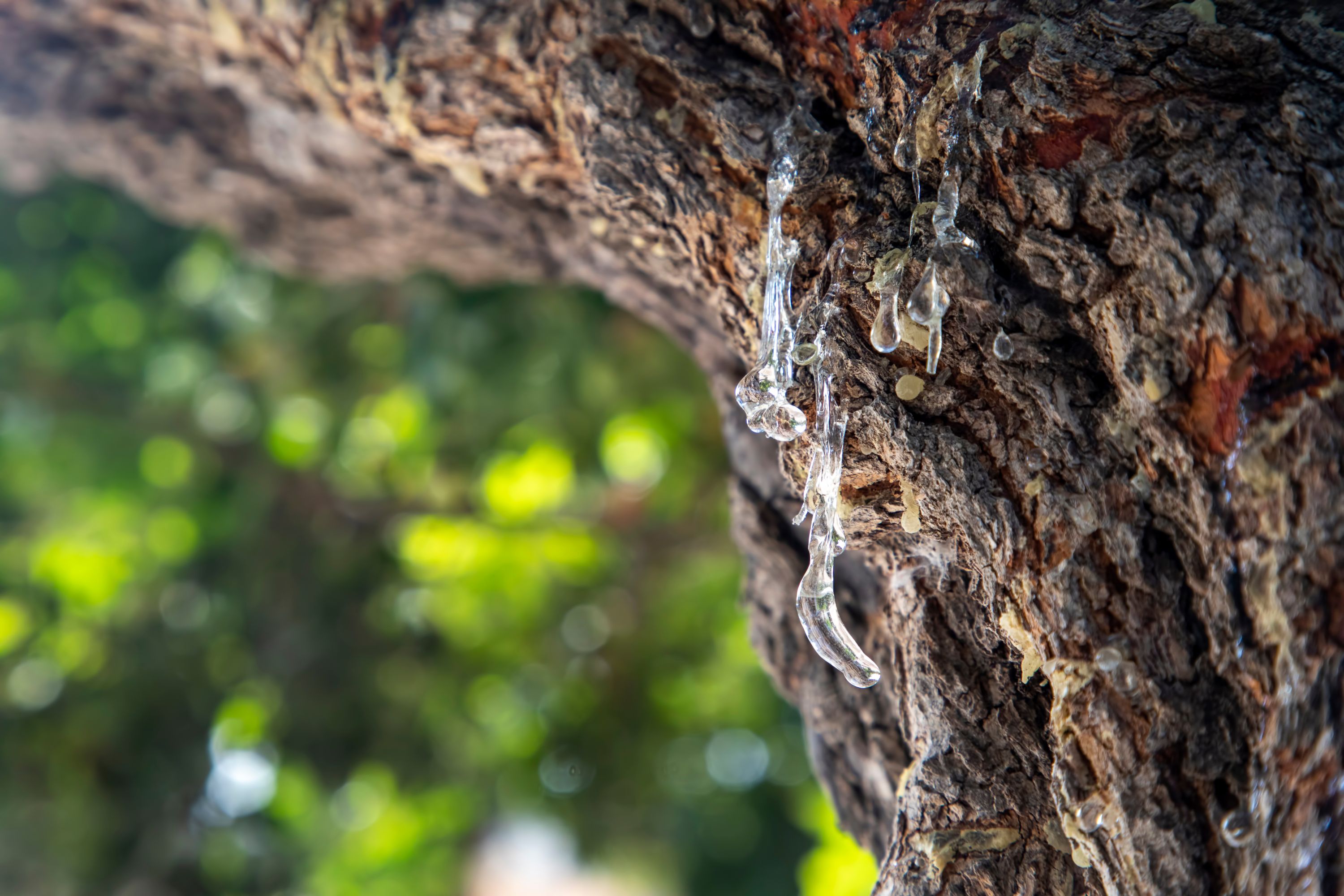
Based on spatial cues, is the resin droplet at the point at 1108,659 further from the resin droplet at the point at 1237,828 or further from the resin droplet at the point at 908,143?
the resin droplet at the point at 908,143

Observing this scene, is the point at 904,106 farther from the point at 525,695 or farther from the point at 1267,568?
the point at 525,695

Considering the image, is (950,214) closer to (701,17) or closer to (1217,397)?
(1217,397)

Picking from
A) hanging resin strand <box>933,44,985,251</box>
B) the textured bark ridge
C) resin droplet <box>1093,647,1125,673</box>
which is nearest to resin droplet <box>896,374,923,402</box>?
the textured bark ridge

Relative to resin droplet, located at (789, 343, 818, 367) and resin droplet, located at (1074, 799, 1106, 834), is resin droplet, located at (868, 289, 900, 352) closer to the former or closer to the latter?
resin droplet, located at (789, 343, 818, 367)

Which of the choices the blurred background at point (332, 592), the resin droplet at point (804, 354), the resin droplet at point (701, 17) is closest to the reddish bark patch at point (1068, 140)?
the resin droplet at point (804, 354)

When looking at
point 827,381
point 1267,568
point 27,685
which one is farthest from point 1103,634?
point 27,685

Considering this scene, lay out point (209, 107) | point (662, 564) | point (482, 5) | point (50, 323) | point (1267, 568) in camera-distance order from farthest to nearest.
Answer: point (662, 564) < point (50, 323) < point (209, 107) < point (482, 5) < point (1267, 568)

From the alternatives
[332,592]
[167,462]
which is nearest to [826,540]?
[332,592]
